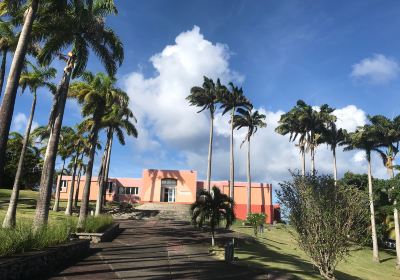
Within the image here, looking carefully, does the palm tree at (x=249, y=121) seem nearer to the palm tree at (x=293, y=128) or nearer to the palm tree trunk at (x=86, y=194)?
the palm tree at (x=293, y=128)

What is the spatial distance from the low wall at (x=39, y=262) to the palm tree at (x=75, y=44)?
14.6ft

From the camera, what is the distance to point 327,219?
12812 mm

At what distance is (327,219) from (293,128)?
39602mm

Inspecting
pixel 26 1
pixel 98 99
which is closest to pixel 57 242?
pixel 26 1

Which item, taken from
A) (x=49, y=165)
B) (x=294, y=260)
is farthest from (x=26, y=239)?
(x=294, y=260)

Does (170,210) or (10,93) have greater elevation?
(10,93)

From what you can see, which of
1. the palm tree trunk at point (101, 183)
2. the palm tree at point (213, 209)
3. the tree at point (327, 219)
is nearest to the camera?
the tree at point (327, 219)

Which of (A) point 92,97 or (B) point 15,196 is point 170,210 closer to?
(A) point 92,97

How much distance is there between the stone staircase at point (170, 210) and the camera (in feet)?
138

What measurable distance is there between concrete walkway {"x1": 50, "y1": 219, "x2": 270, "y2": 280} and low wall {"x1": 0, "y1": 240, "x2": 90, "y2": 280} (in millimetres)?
361

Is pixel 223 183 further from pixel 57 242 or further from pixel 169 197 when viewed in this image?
pixel 57 242

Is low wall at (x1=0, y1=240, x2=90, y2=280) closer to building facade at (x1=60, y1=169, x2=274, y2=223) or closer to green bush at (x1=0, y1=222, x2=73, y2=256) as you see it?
green bush at (x1=0, y1=222, x2=73, y2=256)

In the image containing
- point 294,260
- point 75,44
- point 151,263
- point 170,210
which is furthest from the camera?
point 170,210

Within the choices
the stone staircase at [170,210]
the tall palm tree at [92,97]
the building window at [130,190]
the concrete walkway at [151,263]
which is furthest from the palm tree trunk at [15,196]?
the building window at [130,190]
